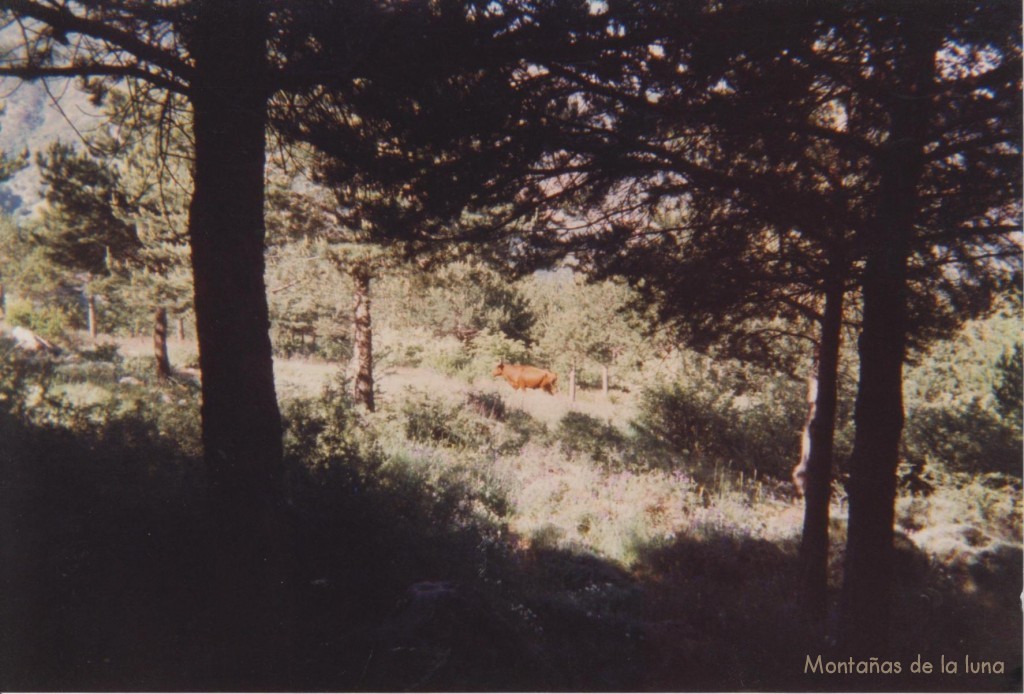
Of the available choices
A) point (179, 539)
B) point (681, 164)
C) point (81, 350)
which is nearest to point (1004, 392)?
point (681, 164)

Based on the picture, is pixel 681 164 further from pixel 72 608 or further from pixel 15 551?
pixel 15 551

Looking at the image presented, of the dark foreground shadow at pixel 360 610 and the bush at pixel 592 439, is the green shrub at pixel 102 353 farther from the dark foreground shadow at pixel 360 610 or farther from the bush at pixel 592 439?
the bush at pixel 592 439

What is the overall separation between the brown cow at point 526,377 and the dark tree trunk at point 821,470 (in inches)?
743

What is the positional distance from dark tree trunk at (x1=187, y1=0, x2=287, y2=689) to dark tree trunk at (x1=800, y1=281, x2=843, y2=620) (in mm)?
5675

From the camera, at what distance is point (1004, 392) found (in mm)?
9977

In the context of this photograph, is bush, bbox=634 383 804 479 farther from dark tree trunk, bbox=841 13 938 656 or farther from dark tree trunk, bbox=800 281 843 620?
dark tree trunk, bbox=841 13 938 656

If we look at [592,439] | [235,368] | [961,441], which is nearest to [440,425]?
[592,439]

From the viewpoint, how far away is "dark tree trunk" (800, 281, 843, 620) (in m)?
5.41

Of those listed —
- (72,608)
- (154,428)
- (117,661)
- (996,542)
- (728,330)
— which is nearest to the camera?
(117,661)

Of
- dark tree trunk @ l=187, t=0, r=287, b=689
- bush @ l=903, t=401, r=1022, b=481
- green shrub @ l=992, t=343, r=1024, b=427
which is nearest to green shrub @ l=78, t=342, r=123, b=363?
dark tree trunk @ l=187, t=0, r=287, b=689

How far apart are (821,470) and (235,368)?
6.09 m

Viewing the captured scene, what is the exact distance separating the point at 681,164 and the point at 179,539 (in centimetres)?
462

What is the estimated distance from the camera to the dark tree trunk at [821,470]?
213 inches

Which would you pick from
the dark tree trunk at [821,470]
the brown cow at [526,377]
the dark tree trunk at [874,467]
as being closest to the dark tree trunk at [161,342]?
the brown cow at [526,377]
